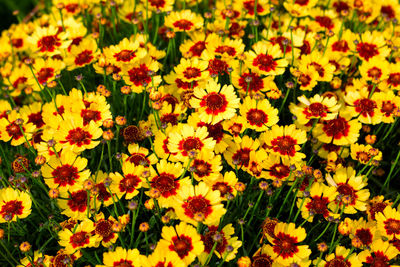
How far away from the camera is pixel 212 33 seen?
9.21ft

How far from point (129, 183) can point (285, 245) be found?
0.85 m

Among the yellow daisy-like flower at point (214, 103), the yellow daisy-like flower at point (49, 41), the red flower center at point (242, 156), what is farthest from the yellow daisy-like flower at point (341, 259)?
the yellow daisy-like flower at point (49, 41)

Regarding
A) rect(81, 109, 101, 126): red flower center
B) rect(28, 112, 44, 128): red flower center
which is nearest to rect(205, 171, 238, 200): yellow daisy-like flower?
rect(81, 109, 101, 126): red flower center

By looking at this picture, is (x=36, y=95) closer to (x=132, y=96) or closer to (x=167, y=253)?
(x=132, y=96)

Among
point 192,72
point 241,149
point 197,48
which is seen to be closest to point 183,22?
point 197,48

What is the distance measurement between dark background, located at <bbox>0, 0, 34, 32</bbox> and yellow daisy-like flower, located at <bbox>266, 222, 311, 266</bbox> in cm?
522

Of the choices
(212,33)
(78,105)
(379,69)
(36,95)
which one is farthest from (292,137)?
(36,95)

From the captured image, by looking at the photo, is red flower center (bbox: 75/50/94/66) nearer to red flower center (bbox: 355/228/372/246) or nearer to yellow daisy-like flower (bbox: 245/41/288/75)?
yellow daisy-like flower (bbox: 245/41/288/75)

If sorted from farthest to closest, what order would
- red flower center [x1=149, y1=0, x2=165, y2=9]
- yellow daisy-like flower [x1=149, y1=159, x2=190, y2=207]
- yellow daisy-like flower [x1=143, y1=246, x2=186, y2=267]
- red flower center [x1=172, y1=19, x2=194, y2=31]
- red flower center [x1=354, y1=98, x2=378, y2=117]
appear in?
red flower center [x1=149, y1=0, x2=165, y2=9] < red flower center [x1=172, y1=19, x2=194, y2=31] < red flower center [x1=354, y1=98, x2=378, y2=117] < yellow daisy-like flower [x1=149, y1=159, x2=190, y2=207] < yellow daisy-like flower [x1=143, y1=246, x2=186, y2=267]

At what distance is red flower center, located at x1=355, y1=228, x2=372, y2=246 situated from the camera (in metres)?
1.96

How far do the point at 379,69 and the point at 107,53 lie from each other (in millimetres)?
1861

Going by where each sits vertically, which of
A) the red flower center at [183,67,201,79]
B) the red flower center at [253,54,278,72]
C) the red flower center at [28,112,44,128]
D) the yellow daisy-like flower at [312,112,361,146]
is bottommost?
the red flower center at [28,112,44,128]

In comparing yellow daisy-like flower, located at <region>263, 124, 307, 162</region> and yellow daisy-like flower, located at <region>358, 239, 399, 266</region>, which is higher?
yellow daisy-like flower, located at <region>263, 124, 307, 162</region>

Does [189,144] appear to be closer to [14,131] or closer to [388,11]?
[14,131]
